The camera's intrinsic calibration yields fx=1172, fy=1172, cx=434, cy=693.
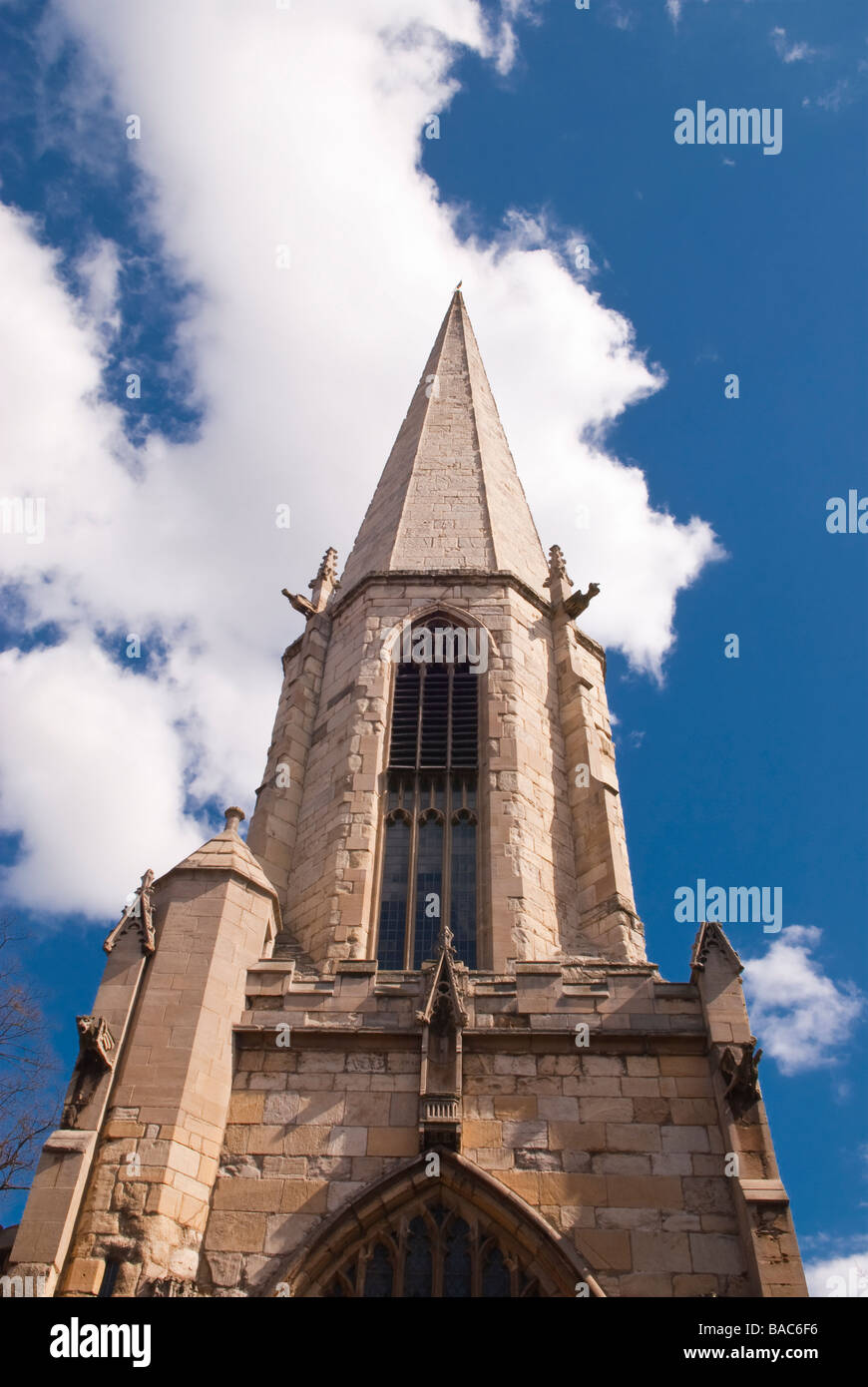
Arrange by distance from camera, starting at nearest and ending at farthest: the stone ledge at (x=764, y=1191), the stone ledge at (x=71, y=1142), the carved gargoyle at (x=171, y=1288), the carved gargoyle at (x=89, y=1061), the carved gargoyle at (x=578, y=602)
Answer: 1. the carved gargoyle at (x=171, y=1288)
2. the stone ledge at (x=764, y=1191)
3. the stone ledge at (x=71, y=1142)
4. the carved gargoyle at (x=89, y=1061)
5. the carved gargoyle at (x=578, y=602)

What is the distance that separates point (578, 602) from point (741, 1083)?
11243mm

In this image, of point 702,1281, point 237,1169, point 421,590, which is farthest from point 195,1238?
point 421,590

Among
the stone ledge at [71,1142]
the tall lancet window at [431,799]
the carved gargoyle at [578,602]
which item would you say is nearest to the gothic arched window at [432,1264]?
the stone ledge at [71,1142]

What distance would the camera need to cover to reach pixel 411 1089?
11.1 metres

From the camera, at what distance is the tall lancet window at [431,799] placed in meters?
15.2

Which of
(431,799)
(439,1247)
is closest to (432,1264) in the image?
(439,1247)

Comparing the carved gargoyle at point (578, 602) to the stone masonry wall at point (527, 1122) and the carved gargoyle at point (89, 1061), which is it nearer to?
the stone masonry wall at point (527, 1122)

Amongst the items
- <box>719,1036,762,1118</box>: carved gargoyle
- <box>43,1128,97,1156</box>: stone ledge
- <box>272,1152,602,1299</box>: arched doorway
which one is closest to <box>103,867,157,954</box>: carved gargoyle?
<box>43,1128,97,1156</box>: stone ledge

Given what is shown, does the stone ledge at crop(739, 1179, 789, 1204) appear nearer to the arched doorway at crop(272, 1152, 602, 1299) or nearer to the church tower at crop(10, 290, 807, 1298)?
the church tower at crop(10, 290, 807, 1298)

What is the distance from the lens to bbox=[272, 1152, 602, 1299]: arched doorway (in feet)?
32.1

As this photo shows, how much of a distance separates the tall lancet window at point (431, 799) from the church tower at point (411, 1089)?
52mm

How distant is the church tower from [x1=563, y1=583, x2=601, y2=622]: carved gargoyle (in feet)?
16.1
